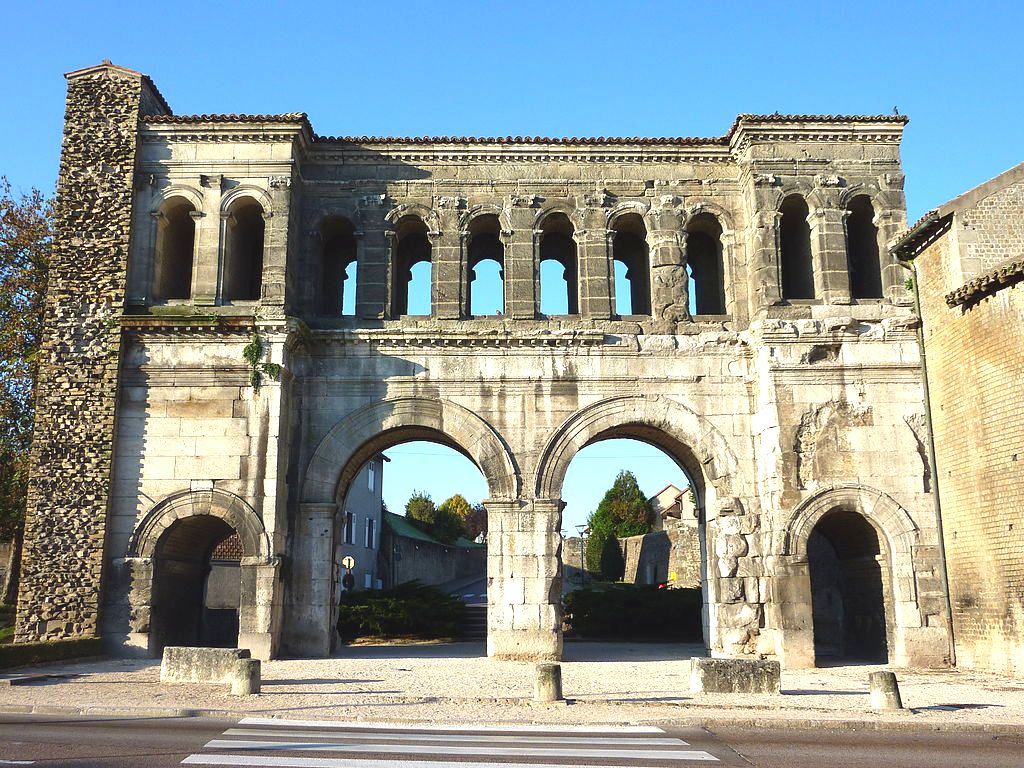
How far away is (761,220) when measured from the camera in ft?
59.7

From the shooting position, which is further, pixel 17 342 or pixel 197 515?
pixel 17 342

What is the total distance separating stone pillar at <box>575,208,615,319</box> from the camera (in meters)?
18.5

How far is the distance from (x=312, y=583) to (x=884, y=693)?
10513mm

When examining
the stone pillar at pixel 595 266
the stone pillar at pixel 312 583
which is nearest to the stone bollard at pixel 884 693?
the stone pillar at pixel 595 266

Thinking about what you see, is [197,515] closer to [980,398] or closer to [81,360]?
[81,360]

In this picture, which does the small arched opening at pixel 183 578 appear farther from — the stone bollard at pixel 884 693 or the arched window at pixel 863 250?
the arched window at pixel 863 250

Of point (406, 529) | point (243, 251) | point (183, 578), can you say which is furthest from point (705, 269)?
point (406, 529)

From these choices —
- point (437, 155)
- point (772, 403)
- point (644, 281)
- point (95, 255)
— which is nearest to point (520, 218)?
point (437, 155)

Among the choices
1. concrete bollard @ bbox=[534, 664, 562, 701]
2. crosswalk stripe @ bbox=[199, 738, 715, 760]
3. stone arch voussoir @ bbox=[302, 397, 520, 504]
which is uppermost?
stone arch voussoir @ bbox=[302, 397, 520, 504]

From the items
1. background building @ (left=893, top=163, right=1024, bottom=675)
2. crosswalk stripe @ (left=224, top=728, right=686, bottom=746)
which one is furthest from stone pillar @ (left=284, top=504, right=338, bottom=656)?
background building @ (left=893, top=163, right=1024, bottom=675)

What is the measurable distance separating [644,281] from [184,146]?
1042cm

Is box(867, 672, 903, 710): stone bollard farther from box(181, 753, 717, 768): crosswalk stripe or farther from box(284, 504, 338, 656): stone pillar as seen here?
box(284, 504, 338, 656): stone pillar

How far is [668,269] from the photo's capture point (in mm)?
18578

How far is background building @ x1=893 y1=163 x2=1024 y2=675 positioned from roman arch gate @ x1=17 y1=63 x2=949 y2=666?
1.70 feet
